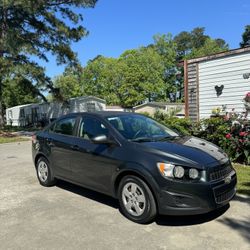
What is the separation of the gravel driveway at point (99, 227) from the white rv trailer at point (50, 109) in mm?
20494

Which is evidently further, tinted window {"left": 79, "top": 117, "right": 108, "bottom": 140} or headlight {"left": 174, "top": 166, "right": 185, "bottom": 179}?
tinted window {"left": 79, "top": 117, "right": 108, "bottom": 140}

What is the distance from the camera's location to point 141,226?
4.37m

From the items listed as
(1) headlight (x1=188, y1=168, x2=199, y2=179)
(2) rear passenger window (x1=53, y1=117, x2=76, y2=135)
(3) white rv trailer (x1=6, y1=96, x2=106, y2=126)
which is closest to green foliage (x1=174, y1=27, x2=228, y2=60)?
(3) white rv trailer (x1=6, y1=96, x2=106, y2=126)

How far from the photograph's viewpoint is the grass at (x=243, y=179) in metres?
5.92

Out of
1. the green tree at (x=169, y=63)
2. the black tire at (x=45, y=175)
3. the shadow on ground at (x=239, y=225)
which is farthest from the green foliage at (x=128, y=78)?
the shadow on ground at (x=239, y=225)

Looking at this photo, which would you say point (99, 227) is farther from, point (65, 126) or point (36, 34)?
point (36, 34)

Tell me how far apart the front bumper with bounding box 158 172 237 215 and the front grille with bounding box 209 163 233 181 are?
0.31 feet

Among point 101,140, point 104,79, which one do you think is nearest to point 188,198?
point 101,140

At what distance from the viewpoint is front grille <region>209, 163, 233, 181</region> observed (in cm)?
423

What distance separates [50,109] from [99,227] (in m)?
28.0

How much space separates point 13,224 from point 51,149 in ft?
6.37

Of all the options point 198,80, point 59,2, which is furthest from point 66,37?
point 198,80

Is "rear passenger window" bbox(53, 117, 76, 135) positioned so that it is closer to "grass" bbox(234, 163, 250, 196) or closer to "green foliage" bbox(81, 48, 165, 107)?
"grass" bbox(234, 163, 250, 196)

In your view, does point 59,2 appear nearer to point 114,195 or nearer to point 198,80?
point 198,80
